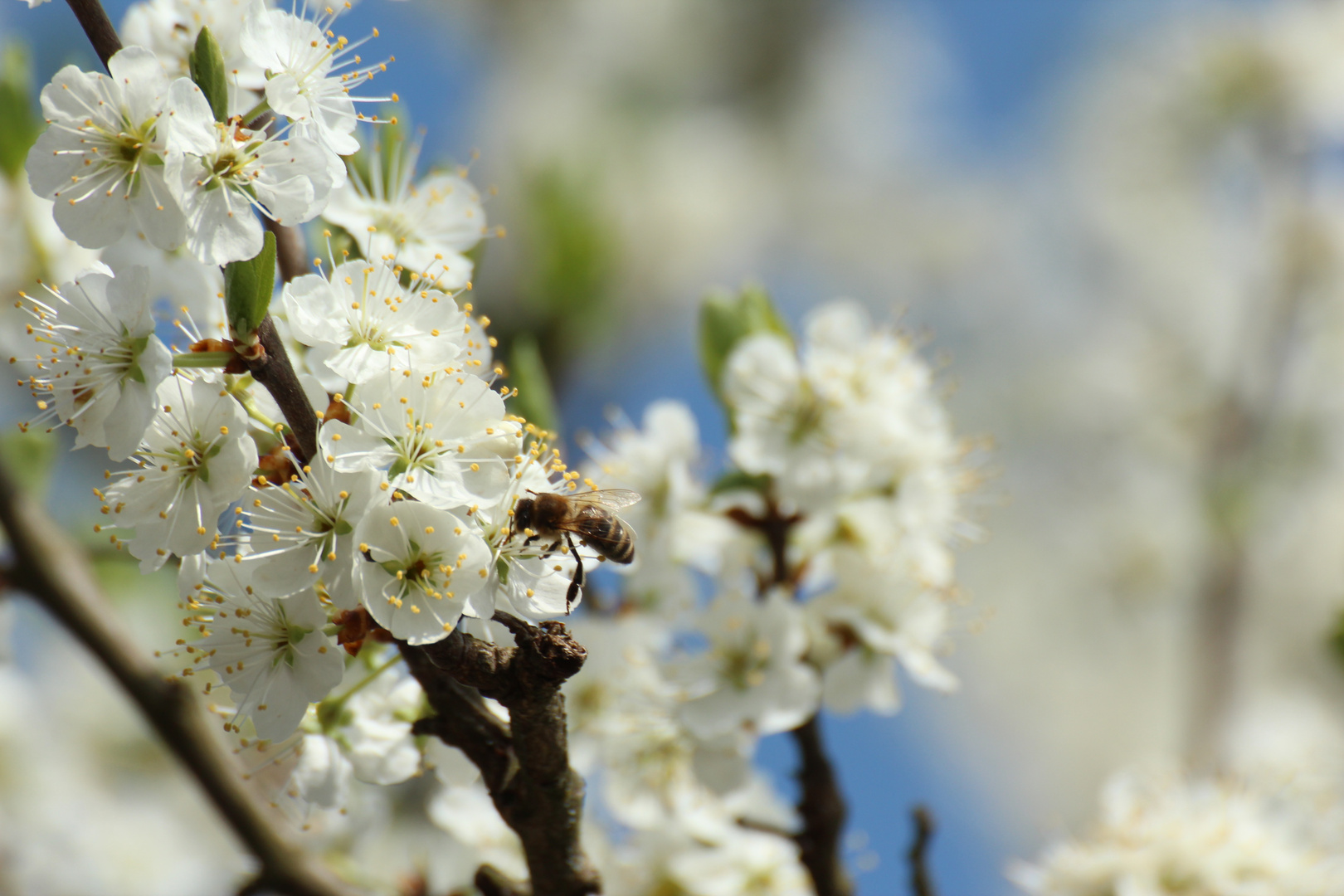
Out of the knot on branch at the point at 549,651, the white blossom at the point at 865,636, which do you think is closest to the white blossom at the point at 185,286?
the knot on branch at the point at 549,651

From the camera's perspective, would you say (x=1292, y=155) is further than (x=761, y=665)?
Yes

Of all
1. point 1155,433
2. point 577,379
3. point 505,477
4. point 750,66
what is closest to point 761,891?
point 505,477

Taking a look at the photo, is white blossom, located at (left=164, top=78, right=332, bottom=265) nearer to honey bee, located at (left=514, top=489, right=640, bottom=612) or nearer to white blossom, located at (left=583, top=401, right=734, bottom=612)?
honey bee, located at (left=514, top=489, right=640, bottom=612)

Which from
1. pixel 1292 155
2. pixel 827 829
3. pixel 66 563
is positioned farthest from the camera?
pixel 1292 155

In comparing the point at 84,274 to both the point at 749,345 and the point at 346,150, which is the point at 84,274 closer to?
the point at 346,150

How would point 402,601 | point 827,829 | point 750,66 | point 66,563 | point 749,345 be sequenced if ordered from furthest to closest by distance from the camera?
point 750,66 < point 66,563 < point 749,345 < point 827,829 < point 402,601

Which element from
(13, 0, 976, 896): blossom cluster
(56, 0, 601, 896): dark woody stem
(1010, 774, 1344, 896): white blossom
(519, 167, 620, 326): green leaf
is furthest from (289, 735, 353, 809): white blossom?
(519, 167, 620, 326): green leaf

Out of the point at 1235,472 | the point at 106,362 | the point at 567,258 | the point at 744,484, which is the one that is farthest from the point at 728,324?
A: the point at 1235,472

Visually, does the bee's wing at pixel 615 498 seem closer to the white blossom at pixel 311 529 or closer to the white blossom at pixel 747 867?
the white blossom at pixel 311 529

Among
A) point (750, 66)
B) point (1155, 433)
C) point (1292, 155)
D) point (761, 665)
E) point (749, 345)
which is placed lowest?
point (761, 665)
